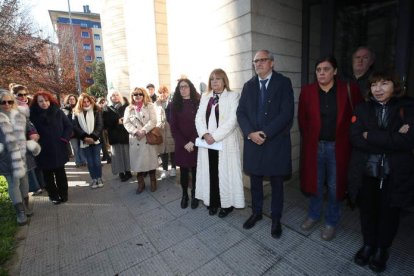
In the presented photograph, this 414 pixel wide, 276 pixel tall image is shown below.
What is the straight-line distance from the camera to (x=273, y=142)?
294cm

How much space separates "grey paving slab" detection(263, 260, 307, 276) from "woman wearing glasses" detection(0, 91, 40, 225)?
349 centimetres

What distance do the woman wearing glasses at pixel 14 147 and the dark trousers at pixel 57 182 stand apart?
49 centimetres

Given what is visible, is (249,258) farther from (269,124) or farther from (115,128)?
(115,128)

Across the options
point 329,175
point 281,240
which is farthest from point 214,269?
point 329,175

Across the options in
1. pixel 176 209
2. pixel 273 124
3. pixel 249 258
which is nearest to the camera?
pixel 249 258

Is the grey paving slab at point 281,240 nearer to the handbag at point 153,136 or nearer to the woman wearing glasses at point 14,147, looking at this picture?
the handbag at point 153,136

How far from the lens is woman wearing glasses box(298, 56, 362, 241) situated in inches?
106

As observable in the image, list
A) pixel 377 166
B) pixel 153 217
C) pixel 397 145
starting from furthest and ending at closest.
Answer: pixel 153 217 → pixel 377 166 → pixel 397 145

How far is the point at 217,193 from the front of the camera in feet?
11.7

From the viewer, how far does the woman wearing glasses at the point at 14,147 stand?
3520 mm

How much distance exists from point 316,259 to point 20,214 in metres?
4.01

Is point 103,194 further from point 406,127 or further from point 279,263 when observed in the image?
point 406,127

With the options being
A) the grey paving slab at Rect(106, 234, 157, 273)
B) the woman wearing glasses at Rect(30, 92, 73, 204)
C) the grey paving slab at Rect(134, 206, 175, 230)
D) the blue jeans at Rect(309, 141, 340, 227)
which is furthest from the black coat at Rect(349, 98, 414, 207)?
the woman wearing glasses at Rect(30, 92, 73, 204)

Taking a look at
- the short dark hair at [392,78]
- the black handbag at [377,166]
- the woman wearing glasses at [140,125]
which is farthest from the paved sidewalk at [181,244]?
the short dark hair at [392,78]
